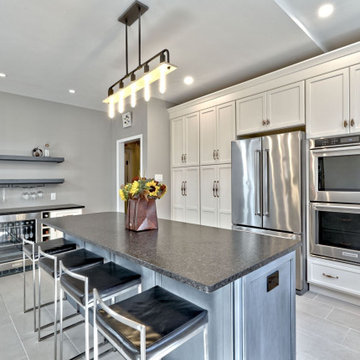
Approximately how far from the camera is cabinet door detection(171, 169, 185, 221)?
415 centimetres

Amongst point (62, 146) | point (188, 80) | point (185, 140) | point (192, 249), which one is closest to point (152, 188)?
point (192, 249)

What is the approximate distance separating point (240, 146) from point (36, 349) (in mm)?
2858

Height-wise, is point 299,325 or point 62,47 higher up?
point 62,47

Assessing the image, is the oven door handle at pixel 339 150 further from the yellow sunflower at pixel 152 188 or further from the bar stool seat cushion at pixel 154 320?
the bar stool seat cushion at pixel 154 320

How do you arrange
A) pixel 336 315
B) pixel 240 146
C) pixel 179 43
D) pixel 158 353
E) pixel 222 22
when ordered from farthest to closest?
pixel 240 146 → pixel 179 43 → pixel 336 315 → pixel 222 22 → pixel 158 353

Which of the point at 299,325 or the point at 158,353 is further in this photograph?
the point at 299,325

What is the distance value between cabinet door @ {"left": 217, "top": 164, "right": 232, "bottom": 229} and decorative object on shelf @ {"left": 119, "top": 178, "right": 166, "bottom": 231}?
66.3 inches

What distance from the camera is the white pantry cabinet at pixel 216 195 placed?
351 cm

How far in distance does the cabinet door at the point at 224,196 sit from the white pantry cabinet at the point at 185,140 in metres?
0.52

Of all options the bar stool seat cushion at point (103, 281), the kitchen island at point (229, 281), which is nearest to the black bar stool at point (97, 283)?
the bar stool seat cushion at point (103, 281)

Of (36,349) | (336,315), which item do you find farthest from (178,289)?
(336,315)

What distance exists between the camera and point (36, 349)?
193 centimetres

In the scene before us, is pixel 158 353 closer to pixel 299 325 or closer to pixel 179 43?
pixel 299 325

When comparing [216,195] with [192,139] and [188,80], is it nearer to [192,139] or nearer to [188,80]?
[192,139]
